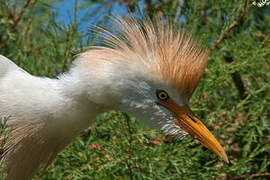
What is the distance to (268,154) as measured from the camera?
2156 millimetres

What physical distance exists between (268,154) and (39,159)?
1.28 m

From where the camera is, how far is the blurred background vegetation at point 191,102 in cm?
184

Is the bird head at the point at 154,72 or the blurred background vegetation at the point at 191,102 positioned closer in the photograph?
the bird head at the point at 154,72

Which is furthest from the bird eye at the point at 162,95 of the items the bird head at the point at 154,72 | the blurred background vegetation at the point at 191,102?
the blurred background vegetation at the point at 191,102

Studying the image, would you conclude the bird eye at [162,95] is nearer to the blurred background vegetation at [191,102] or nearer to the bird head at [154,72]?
the bird head at [154,72]

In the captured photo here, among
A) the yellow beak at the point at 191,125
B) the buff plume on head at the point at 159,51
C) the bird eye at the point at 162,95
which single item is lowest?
the yellow beak at the point at 191,125

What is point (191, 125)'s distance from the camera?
5.27 ft

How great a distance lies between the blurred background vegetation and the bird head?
0.42 ft

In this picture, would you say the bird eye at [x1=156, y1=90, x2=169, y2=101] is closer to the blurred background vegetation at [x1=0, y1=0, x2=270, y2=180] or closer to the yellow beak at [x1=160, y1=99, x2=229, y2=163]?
the yellow beak at [x1=160, y1=99, x2=229, y2=163]

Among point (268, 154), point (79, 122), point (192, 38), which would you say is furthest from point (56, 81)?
point (268, 154)

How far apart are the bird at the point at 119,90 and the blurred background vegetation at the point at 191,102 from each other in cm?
14

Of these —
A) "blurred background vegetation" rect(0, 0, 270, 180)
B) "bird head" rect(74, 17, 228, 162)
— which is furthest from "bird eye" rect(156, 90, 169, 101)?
"blurred background vegetation" rect(0, 0, 270, 180)

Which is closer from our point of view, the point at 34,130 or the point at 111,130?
the point at 34,130

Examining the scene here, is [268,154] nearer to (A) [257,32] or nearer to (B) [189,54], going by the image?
(A) [257,32]
